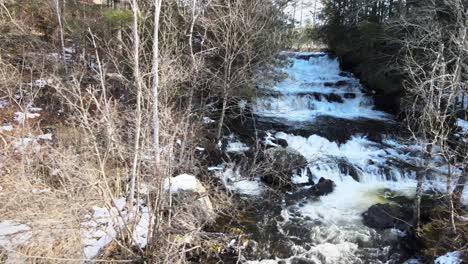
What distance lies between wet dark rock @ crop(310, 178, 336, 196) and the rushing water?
7.1 inches

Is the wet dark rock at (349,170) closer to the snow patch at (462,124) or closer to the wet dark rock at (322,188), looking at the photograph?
the wet dark rock at (322,188)

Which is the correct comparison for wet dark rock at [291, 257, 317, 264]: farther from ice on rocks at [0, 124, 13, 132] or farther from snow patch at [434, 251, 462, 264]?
ice on rocks at [0, 124, 13, 132]

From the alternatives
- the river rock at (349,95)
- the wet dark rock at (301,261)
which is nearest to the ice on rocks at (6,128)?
the wet dark rock at (301,261)

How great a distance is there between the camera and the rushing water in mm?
8781

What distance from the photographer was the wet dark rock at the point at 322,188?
37.6 feet

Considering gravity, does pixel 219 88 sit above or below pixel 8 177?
above

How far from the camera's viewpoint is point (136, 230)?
6.47 m

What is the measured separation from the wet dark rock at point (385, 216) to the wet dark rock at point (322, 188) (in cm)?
150

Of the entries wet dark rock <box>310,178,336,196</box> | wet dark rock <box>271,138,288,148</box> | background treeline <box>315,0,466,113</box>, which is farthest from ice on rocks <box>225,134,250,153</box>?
background treeline <box>315,0,466,113</box>

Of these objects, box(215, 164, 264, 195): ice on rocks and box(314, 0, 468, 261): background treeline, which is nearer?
box(314, 0, 468, 261): background treeline

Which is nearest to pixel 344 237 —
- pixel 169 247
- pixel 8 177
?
pixel 169 247

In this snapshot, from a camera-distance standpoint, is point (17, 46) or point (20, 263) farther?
point (17, 46)

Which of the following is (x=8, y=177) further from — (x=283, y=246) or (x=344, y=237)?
(x=344, y=237)

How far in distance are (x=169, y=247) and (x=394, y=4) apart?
1773 centimetres
